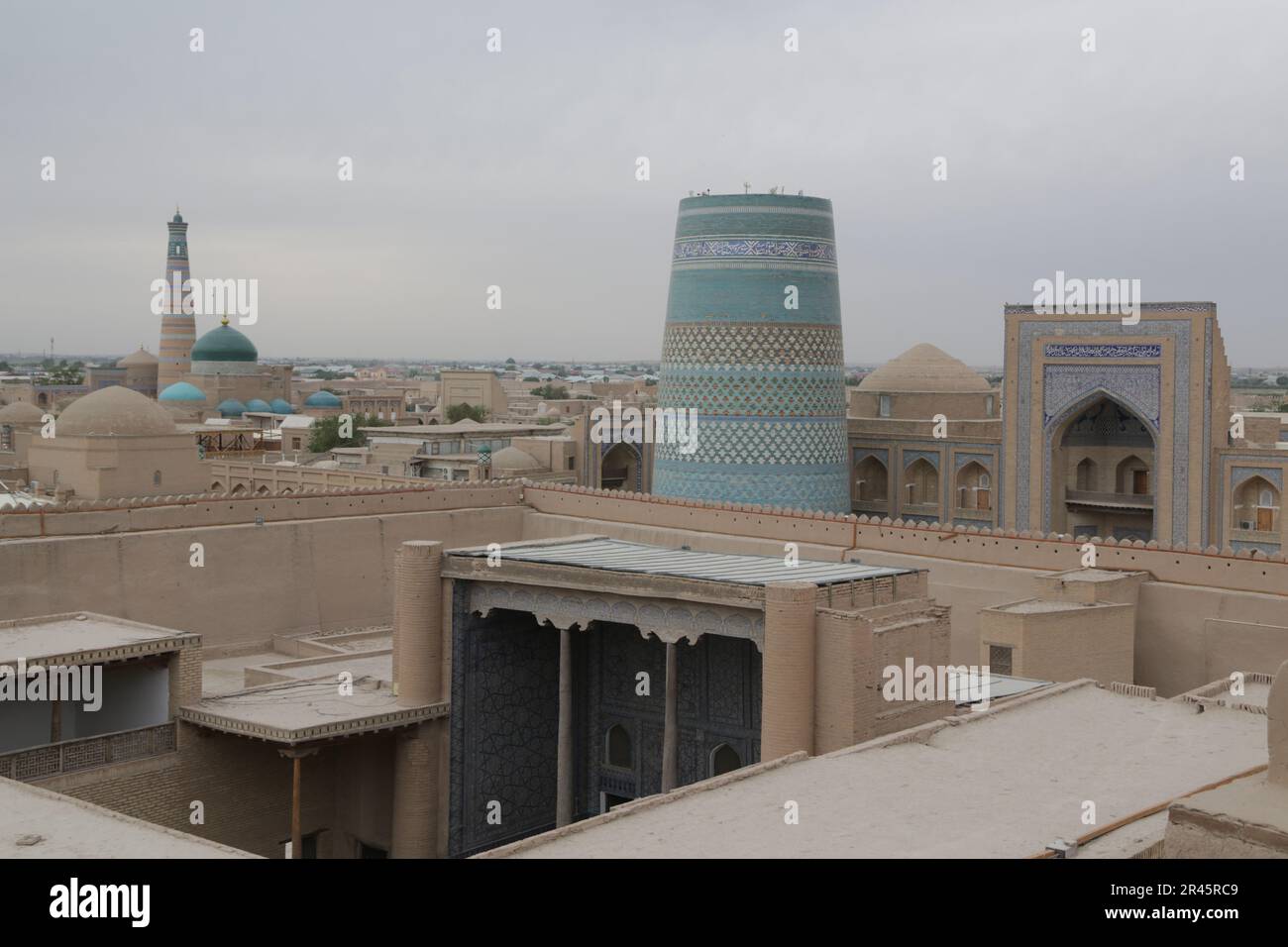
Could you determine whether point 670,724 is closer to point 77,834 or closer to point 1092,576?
point 1092,576

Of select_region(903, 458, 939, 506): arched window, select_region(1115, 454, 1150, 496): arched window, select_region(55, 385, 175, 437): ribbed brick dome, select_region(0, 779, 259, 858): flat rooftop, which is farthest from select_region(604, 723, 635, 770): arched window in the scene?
select_region(1115, 454, 1150, 496): arched window

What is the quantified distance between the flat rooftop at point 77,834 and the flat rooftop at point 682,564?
4.72 metres

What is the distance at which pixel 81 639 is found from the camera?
12625mm

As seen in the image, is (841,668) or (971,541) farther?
(971,541)

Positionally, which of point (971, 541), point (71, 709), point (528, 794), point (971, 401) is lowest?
point (528, 794)

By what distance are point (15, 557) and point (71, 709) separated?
12.7 ft

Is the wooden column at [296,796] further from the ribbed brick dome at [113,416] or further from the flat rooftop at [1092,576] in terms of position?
the ribbed brick dome at [113,416]

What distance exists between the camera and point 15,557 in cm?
1556

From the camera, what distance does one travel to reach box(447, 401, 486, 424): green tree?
144 feet

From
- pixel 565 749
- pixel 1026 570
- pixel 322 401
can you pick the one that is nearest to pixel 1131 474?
pixel 1026 570

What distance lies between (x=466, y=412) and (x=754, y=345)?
24.9 metres

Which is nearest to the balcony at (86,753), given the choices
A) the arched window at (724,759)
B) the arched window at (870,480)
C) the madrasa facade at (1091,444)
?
the arched window at (724,759)

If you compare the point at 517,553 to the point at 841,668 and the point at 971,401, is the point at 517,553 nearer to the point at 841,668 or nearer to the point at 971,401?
the point at 841,668
